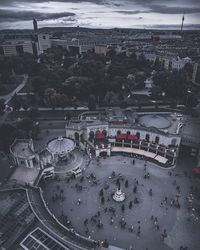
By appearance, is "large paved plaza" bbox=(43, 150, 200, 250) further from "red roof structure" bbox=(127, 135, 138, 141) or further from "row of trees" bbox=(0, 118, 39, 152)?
"row of trees" bbox=(0, 118, 39, 152)

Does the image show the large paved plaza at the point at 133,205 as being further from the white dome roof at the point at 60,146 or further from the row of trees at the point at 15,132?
the row of trees at the point at 15,132

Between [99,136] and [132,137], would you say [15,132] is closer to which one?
[99,136]

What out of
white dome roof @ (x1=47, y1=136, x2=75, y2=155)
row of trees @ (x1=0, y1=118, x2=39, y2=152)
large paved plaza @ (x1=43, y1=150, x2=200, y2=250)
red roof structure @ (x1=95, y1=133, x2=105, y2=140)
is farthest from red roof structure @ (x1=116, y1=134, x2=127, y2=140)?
row of trees @ (x1=0, y1=118, x2=39, y2=152)

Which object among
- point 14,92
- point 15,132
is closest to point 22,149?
point 15,132

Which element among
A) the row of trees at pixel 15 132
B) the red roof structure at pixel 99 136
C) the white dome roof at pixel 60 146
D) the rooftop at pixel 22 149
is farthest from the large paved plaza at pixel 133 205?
the row of trees at pixel 15 132

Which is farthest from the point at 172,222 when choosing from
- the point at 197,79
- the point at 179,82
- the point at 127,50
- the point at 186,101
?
the point at 127,50

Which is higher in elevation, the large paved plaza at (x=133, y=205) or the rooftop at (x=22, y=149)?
the rooftop at (x=22, y=149)
